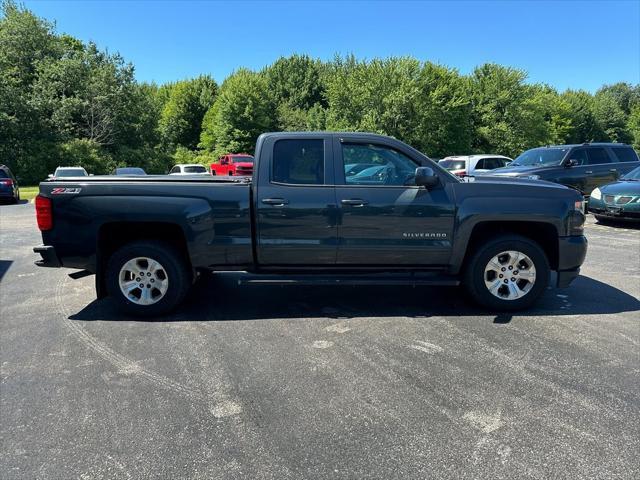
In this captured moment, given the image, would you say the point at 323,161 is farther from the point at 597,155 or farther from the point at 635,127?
the point at 635,127

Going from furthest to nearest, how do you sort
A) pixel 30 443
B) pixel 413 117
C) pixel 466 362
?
pixel 413 117 < pixel 466 362 < pixel 30 443

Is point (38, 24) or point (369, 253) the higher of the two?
point (38, 24)

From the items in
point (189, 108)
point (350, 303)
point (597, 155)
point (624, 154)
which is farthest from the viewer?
point (189, 108)

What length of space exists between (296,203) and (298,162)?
0.47 metres

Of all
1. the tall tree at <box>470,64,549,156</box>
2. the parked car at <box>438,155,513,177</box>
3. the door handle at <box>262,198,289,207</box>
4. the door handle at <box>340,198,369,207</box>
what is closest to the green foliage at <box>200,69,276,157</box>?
the tall tree at <box>470,64,549,156</box>

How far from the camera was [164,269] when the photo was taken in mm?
4898

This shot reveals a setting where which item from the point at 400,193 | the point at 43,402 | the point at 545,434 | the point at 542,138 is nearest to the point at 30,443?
the point at 43,402

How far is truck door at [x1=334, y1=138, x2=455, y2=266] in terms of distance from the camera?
15.9 ft

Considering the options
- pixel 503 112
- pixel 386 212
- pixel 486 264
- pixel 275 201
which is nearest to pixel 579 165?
pixel 486 264

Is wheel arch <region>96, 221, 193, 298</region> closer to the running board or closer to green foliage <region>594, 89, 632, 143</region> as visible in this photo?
the running board

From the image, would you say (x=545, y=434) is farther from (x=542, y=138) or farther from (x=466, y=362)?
(x=542, y=138)

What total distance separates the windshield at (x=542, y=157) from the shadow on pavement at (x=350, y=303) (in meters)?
7.85

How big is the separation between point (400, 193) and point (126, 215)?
9.32 feet

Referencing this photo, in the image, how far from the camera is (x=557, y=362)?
151 inches
